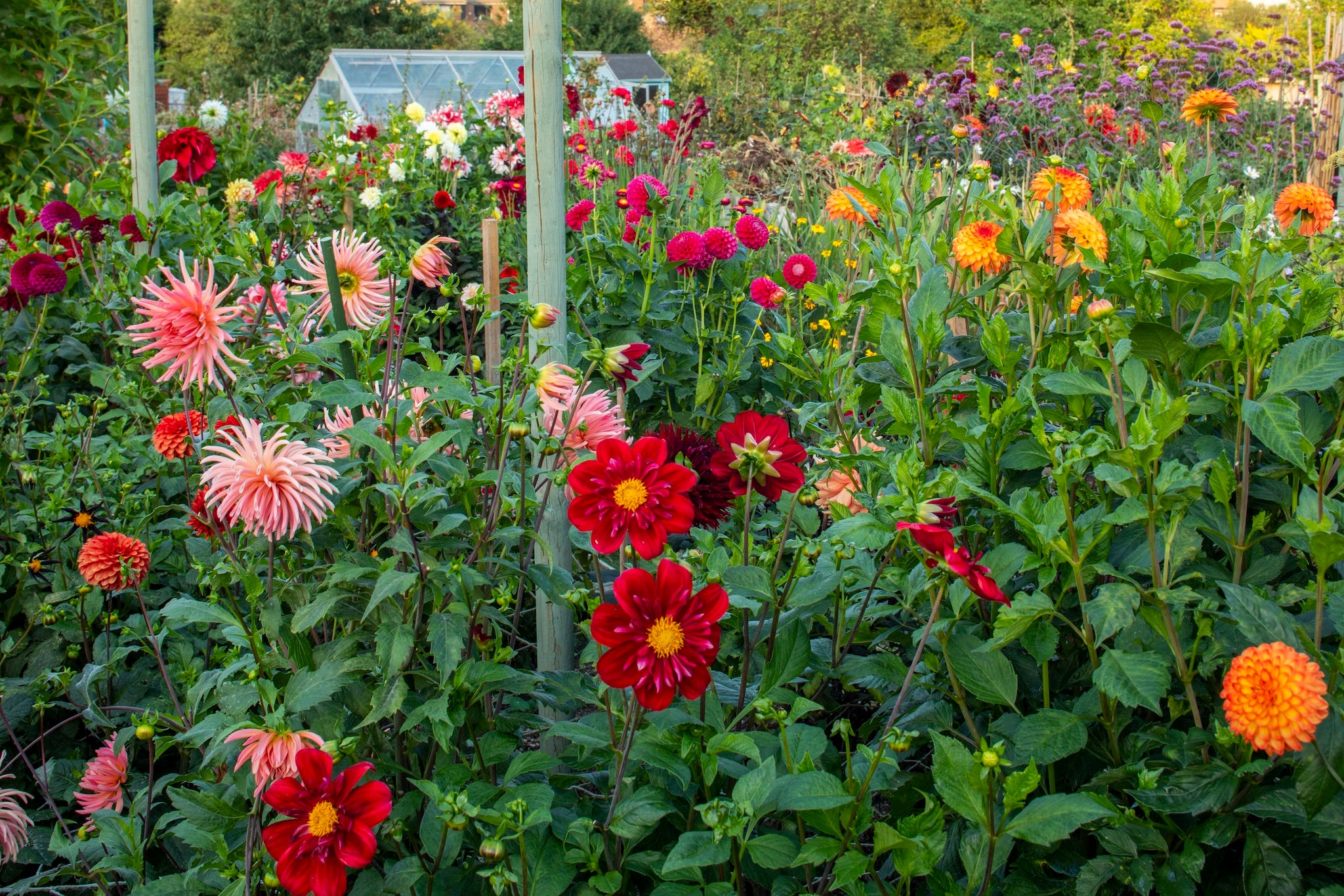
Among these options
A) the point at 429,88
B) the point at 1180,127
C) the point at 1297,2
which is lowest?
the point at 1180,127

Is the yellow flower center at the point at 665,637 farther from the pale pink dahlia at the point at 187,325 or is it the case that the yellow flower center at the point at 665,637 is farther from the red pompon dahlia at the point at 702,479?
the pale pink dahlia at the point at 187,325

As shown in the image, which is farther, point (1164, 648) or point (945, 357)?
point (945, 357)

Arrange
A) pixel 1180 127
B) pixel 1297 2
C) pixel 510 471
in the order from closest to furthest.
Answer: pixel 510 471
pixel 1180 127
pixel 1297 2

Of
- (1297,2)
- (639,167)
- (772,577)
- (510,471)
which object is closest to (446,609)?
(510,471)

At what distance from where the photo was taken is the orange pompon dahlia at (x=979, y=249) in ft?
4.56

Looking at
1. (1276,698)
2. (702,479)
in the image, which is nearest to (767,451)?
(702,479)

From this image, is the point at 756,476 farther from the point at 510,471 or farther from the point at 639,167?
the point at 639,167

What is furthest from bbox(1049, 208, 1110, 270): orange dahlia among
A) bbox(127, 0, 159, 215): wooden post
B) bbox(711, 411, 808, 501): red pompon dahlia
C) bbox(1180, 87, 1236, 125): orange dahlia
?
bbox(127, 0, 159, 215): wooden post

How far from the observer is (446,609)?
1130 millimetres

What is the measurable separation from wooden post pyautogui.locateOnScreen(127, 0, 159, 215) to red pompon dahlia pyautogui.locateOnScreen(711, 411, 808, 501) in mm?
2219

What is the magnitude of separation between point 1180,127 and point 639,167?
3.93m

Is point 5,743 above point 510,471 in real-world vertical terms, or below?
below

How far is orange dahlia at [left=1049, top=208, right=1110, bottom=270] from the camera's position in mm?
1213

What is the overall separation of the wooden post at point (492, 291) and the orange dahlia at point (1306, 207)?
4.08 feet
